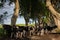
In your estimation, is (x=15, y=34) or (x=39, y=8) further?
(x=39, y=8)

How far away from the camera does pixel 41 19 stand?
2548 centimetres

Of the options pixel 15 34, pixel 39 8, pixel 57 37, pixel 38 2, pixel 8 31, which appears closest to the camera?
pixel 57 37

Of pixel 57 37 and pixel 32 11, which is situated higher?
pixel 32 11

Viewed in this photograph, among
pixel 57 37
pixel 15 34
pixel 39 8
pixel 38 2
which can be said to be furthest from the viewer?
pixel 39 8

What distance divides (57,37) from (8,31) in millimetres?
3535

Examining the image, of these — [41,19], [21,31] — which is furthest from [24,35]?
[41,19]

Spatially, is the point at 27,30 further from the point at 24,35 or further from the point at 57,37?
the point at 57,37

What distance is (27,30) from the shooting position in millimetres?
14383

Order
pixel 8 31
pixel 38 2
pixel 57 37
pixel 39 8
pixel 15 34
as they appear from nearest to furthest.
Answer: pixel 57 37 < pixel 15 34 < pixel 8 31 < pixel 38 2 < pixel 39 8

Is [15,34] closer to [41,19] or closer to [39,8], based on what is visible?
[39,8]

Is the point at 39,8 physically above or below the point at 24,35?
above

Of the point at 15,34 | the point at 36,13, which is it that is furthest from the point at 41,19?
the point at 15,34

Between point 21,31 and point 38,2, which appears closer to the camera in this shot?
point 21,31

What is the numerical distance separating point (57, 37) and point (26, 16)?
12693 millimetres
